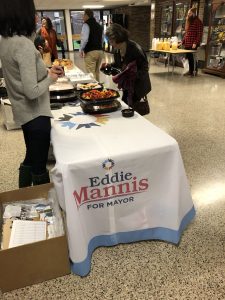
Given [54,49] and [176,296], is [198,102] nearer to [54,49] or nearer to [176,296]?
[54,49]

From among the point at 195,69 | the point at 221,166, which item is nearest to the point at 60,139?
the point at 221,166

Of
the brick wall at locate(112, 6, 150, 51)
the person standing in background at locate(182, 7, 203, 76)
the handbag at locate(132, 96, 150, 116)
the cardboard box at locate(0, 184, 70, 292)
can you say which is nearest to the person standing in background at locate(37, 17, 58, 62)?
the handbag at locate(132, 96, 150, 116)

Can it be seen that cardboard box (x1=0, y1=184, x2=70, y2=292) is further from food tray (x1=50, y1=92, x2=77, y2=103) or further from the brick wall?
the brick wall

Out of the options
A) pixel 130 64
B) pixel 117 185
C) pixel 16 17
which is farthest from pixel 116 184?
pixel 130 64

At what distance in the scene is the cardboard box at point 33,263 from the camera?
121 cm

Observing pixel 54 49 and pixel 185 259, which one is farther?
pixel 54 49

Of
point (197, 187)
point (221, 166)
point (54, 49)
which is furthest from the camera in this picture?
point (54, 49)

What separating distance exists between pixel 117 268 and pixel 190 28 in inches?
265

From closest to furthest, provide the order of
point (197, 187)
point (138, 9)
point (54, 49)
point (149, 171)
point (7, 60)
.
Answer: point (7, 60), point (149, 171), point (197, 187), point (54, 49), point (138, 9)

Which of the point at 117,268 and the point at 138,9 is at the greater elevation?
the point at 138,9

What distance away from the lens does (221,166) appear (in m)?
2.48

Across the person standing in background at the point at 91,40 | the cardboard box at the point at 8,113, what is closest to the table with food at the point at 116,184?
the cardboard box at the point at 8,113

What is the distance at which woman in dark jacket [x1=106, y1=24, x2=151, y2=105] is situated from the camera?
2.22 metres

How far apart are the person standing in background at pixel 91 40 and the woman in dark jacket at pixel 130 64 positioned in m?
2.32
